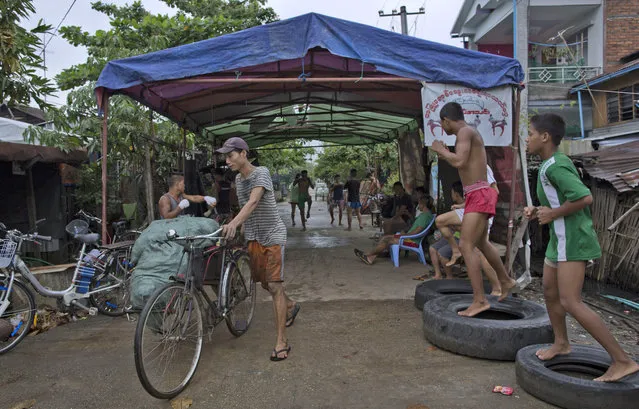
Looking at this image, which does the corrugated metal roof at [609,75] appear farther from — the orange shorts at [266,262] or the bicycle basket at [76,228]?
the bicycle basket at [76,228]

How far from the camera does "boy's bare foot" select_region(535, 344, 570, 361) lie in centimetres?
298

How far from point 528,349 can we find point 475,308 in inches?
30.0

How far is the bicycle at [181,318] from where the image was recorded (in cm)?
282

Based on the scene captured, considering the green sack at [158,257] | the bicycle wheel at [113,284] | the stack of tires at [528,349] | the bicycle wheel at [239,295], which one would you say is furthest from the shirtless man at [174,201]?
the stack of tires at [528,349]

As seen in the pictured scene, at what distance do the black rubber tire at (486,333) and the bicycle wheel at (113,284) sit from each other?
3.46m

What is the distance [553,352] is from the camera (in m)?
2.98

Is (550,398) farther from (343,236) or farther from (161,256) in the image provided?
(343,236)

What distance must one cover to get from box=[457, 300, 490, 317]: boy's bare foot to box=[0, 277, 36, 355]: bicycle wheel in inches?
159

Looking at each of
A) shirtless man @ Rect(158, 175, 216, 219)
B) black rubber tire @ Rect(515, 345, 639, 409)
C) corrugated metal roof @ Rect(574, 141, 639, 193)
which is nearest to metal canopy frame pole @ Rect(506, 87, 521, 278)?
corrugated metal roof @ Rect(574, 141, 639, 193)

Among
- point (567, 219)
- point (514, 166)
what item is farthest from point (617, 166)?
point (567, 219)

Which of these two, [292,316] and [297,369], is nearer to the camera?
[297,369]

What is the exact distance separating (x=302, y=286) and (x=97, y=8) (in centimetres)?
1332

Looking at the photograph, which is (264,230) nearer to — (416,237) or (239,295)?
(239,295)

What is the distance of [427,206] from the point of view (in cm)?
727
